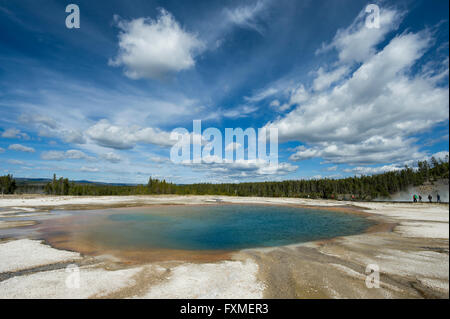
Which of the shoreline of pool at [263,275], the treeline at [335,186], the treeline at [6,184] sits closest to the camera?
the shoreline of pool at [263,275]

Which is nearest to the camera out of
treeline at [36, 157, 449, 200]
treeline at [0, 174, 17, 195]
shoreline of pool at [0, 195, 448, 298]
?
shoreline of pool at [0, 195, 448, 298]

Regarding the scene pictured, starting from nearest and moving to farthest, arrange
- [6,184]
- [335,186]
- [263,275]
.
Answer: [263,275]
[6,184]
[335,186]

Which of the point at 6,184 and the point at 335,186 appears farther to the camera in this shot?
the point at 335,186

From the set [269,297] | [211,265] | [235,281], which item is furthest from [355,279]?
[211,265]

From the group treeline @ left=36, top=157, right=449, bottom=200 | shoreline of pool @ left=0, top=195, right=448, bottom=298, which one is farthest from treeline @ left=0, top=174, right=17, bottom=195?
shoreline of pool @ left=0, top=195, right=448, bottom=298

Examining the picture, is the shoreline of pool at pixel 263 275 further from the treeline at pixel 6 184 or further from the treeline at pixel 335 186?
the treeline at pixel 6 184

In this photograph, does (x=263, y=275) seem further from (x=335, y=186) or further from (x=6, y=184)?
(x=6, y=184)

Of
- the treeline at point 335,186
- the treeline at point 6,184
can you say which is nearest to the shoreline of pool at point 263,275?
the treeline at point 335,186

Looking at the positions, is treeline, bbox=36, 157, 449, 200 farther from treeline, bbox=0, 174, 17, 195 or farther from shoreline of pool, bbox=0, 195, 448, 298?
shoreline of pool, bbox=0, 195, 448, 298

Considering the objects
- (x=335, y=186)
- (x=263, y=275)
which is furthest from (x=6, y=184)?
(x=335, y=186)

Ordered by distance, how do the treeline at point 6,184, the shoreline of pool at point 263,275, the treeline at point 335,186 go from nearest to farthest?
1. the shoreline of pool at point 263,275
2. the treeline at point 335,186
3. the treeline at point 6,184

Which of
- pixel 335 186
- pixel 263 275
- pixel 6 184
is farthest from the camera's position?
pixel 335 186

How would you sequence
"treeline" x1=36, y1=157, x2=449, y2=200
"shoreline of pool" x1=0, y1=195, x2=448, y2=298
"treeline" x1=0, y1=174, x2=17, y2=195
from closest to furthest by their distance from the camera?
"shoreline of pool" x1=0, y1=195, x2=448, y2=298 → "treeline" x1=36, y1=157, x2=449, y2=200 → "treeline" x1=0, y1=174, x2=17, y2=195
